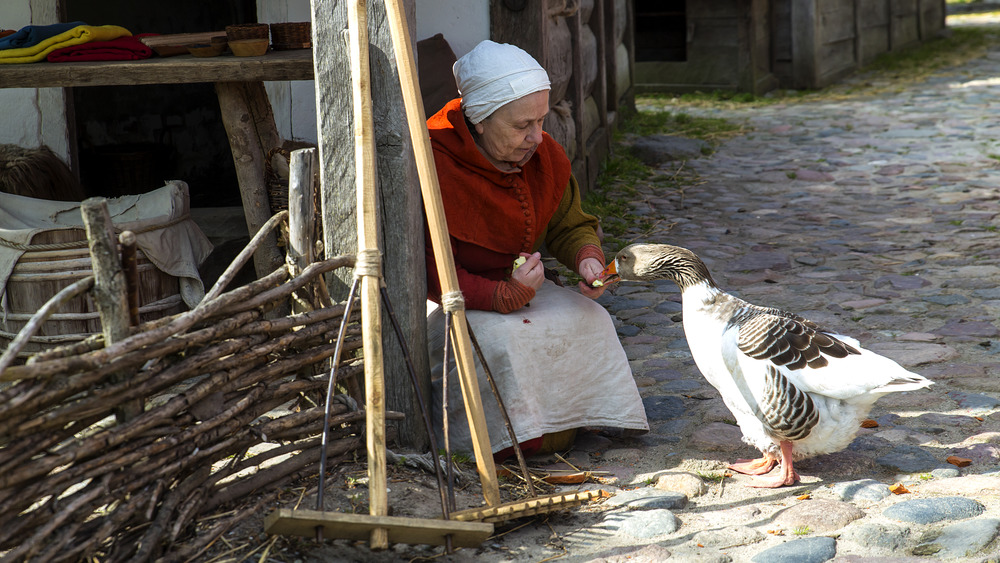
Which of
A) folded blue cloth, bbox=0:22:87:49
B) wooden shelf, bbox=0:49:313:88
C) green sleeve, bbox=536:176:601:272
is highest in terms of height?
folded blue cloth, bbox=0:22:87:49

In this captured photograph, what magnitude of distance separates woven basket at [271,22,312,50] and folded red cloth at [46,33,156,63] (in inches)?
23.0

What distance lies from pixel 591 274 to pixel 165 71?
6.57 ft

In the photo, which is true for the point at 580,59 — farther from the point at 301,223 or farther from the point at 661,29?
the point at 661,29

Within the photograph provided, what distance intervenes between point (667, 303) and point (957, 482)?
2289 mm

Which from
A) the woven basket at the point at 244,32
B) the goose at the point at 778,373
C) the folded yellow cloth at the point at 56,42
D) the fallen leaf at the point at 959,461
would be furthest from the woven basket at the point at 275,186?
the fallen leaf at the point at 959,461

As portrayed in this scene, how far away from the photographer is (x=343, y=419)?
2881 millimetres

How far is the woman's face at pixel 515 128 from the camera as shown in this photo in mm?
3051

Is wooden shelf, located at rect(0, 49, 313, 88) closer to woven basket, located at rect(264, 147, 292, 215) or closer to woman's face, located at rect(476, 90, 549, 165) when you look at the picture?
woven basket, located at rect(264, 147, 292, 215)

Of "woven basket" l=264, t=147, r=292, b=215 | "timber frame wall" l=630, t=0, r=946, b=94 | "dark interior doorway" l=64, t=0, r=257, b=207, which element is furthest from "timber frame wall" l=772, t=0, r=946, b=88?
"woven basket" l=264, t=147, r=292, b=215

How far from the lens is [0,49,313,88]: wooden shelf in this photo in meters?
3.78

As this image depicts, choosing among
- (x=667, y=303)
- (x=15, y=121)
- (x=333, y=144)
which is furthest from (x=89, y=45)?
(x=667, y=303)

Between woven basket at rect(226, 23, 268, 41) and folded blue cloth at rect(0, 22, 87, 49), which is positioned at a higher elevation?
folded blue cloth at rect(0, 22, 87, 49)

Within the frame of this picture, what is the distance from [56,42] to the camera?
161 inches

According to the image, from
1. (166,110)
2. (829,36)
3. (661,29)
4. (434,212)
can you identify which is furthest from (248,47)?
(829,36)
